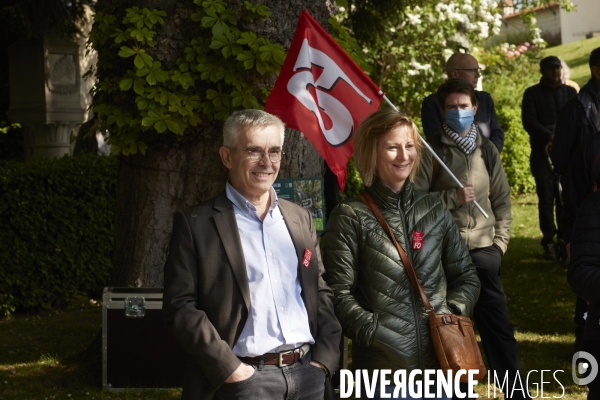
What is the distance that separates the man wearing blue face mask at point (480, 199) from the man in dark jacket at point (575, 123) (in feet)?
4.13

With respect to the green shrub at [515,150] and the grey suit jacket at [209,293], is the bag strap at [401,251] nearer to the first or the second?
the grey suit jacket at [209,293]

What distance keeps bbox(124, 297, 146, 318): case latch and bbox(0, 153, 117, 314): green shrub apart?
3.46 metres

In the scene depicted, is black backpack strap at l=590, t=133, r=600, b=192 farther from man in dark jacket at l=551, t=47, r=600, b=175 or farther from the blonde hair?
the blonde hair

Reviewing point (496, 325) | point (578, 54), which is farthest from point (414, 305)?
point (578, 54)

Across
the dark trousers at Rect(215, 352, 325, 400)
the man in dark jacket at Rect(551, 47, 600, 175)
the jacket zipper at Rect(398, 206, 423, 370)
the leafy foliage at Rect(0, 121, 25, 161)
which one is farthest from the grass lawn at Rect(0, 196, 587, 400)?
the leafy foliage at Rect(0, 121, 25, 161)

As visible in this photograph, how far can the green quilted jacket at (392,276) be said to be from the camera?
3.97 meters

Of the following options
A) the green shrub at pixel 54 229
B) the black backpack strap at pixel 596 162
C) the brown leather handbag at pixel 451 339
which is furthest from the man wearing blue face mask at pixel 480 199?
the green shrub at pixel 54 229

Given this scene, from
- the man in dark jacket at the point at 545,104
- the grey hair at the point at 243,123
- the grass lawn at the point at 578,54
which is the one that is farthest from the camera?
the grass lawn at the point at 578,54

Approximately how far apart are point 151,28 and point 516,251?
7.79 m

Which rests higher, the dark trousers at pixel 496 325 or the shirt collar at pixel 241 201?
the shirt collar at pixel 241 201

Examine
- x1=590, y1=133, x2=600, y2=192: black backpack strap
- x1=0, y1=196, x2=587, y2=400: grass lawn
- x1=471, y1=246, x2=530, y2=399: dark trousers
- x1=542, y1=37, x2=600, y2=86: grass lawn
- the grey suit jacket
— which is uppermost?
x1=542, y1=37, x2=600, y2=86: grass lawn

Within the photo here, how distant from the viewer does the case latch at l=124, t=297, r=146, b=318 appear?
20.3 feet

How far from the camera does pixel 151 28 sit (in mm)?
6359

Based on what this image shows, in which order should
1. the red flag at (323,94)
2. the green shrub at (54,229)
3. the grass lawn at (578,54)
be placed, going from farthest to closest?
the grass lawn at (578,54), the green shrub at (54,229), the red flag at (323,94)
